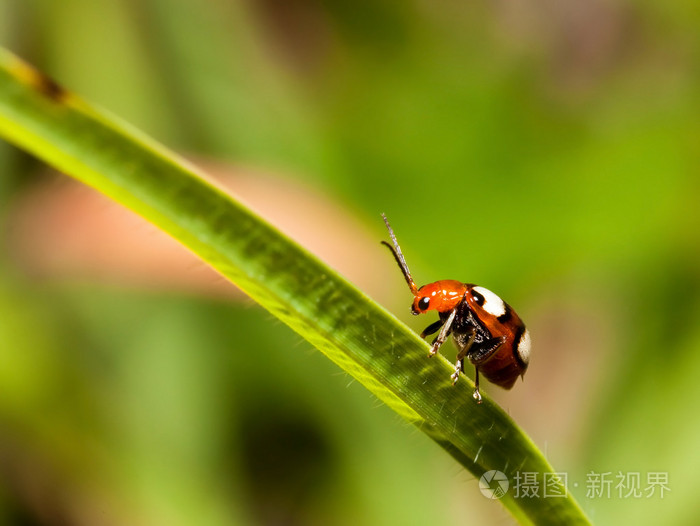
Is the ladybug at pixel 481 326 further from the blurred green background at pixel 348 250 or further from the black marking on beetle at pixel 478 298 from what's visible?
the blurred green background at pixel 348 250

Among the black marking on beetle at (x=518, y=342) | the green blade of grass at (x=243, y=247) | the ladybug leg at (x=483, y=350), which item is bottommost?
the green blade of grass at (x=243, y=247)

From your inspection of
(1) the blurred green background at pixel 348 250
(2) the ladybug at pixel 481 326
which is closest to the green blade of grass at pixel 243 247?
(2) the ladybug at pixel 481 326

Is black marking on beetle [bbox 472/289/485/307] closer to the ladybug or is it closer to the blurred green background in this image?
the ladybug

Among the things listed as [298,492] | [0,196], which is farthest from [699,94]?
[0,196]

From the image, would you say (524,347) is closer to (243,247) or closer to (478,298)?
(478,298)

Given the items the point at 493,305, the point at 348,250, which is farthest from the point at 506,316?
the point at 348,250

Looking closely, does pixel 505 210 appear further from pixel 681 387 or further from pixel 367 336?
pixel 367 336
